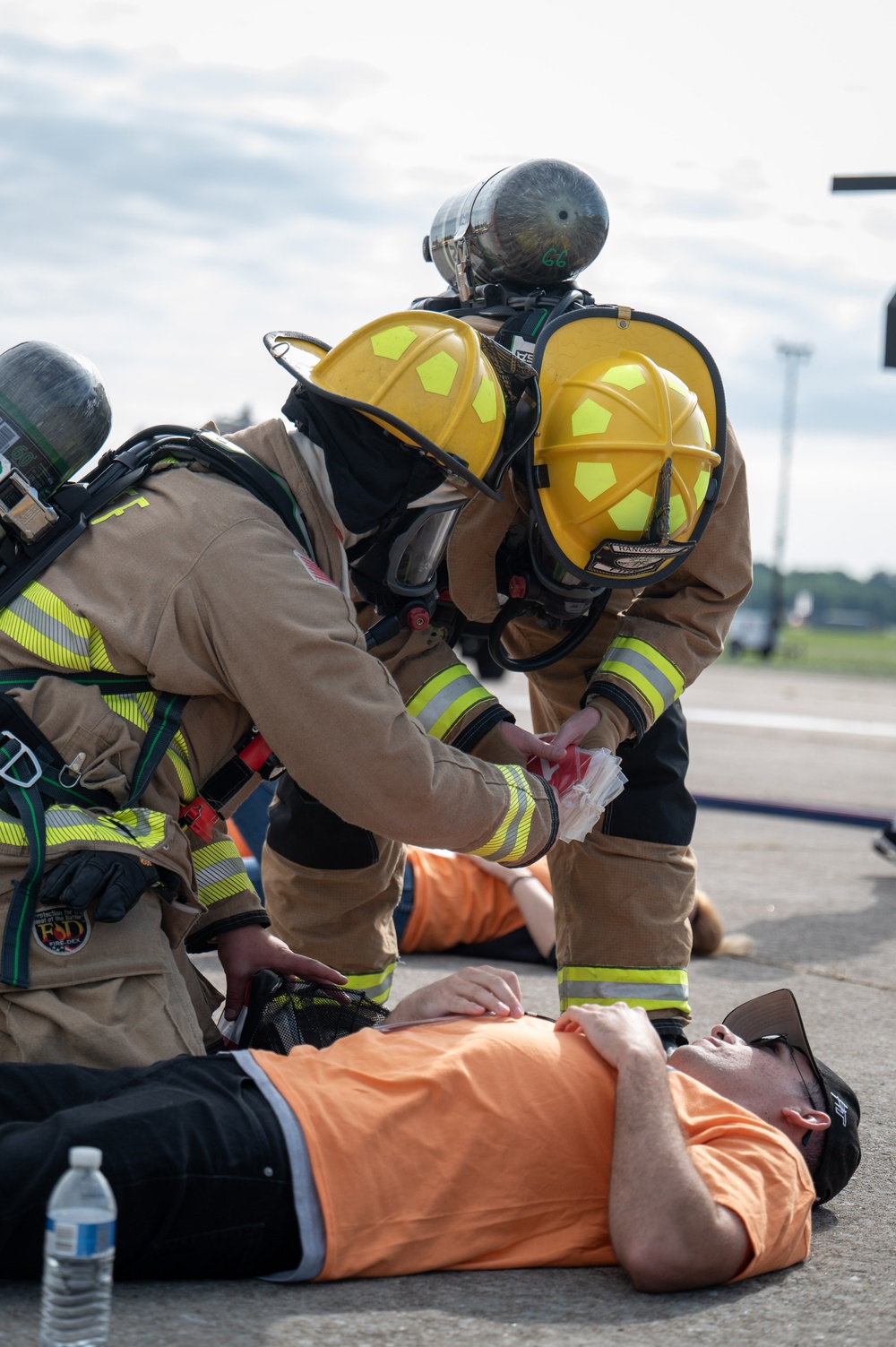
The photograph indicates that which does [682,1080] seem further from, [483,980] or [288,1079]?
[288,1079]

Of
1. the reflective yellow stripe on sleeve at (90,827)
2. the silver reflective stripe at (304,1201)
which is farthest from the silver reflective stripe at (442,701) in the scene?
the silver reflective stripe at (304,1201)

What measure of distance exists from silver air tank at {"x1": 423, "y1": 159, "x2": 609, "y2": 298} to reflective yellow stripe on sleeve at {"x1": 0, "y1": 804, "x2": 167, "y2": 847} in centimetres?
179

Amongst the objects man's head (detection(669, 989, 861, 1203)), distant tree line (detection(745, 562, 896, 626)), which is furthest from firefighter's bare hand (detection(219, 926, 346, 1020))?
distant tree line (detection(745, 562, 896, 626))

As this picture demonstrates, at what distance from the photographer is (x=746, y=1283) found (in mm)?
2457

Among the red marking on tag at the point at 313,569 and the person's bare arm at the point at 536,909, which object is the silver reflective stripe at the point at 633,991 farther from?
the red marking on tag at the point at 313,569

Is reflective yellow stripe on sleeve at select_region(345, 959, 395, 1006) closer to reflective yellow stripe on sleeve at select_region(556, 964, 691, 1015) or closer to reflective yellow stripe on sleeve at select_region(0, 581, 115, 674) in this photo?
reflective yellow stripe on sleeve at select_region(556, 964, 691, 1015)

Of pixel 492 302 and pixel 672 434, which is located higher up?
pixel 492 302

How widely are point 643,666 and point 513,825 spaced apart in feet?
2.61

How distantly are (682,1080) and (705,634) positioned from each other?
1.41 metres

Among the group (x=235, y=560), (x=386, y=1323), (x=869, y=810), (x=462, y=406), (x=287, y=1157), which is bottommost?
(x=869, y=810)

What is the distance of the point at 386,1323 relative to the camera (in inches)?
85.7

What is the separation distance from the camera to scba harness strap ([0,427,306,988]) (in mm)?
2516

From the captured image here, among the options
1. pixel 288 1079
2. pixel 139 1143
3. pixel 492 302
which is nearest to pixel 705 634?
pixel 492 302

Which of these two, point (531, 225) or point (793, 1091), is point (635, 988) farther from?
point (531, 225)
